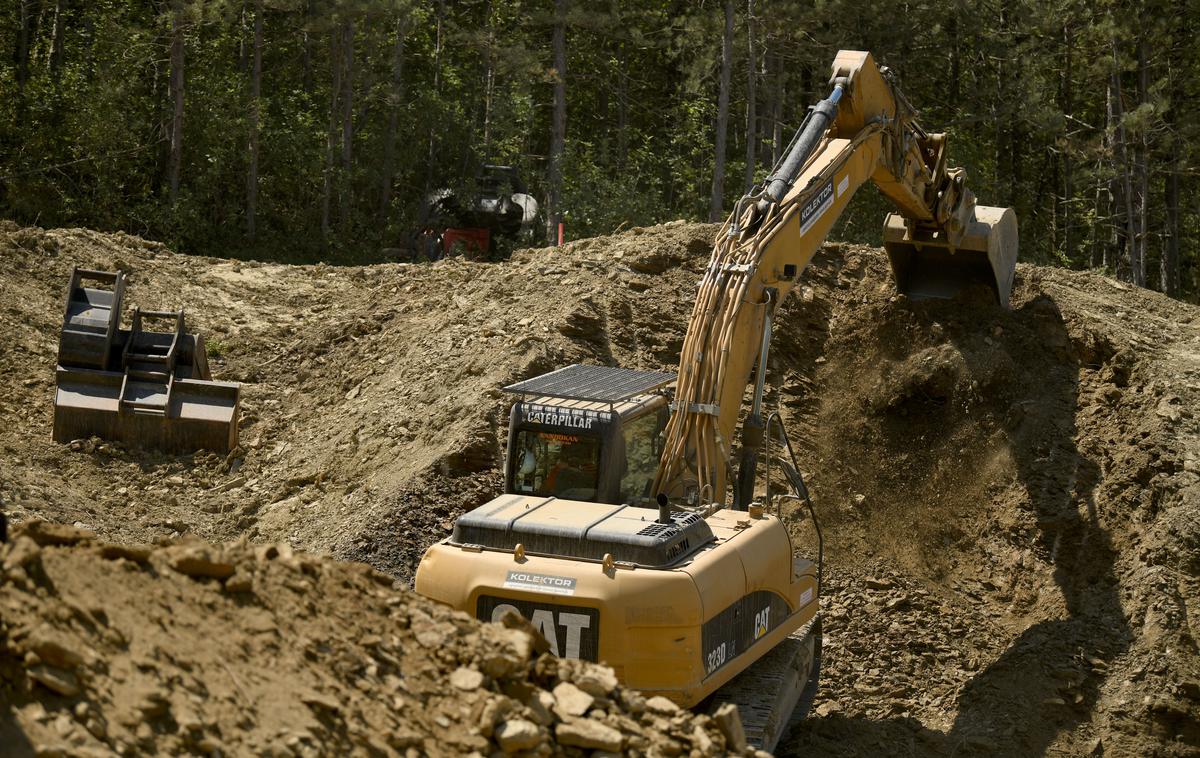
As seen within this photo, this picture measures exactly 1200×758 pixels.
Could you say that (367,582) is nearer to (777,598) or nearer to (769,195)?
(777,598)

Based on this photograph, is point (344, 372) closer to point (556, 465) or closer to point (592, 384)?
point (592, 384)

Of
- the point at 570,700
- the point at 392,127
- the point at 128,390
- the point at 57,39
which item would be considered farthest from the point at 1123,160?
the point at 570,700

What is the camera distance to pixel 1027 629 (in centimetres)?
1184

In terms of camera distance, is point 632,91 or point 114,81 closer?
point 114,81

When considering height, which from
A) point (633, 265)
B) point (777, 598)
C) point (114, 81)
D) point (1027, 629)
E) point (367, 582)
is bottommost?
point (1027, 629)

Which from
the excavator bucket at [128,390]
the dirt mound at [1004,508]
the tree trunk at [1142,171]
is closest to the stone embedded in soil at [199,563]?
the dirt mound at [1004,508]

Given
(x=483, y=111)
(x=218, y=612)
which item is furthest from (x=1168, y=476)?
(x=483, y=111)

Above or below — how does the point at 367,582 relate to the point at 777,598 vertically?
above

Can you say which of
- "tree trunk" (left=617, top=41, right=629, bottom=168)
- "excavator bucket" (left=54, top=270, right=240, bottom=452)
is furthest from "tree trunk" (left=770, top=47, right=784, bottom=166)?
"excavator bucket" (left=54, top=270, right=240, bottom=452)

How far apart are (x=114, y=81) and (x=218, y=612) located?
2182 centimetres

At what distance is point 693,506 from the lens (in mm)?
9367

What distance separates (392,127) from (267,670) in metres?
24.9

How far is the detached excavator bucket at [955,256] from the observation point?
557 inches

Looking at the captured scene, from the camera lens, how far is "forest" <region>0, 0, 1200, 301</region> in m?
26.2
